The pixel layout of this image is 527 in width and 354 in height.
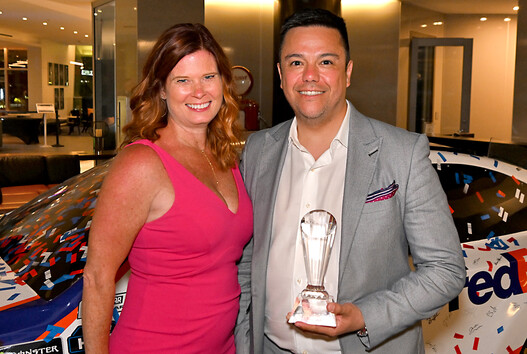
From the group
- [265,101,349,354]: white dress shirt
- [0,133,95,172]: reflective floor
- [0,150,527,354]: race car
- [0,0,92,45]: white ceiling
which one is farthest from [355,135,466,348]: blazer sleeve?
[0,133,95,172]: reflective floor

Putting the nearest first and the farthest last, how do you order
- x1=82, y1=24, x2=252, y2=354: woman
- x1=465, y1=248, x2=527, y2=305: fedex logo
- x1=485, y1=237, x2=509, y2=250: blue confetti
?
x1=82, y1=24, x2=252, y2=354: woman
x1=465, y1=248, x2=527, y2=305: fedex logo
x1=485, y1=237, x2=509, y2=250: blue confetti

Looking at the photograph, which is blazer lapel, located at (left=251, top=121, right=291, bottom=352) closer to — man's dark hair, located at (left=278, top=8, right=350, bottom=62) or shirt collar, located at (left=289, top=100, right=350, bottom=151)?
shirt collar, located at (left=289, top=100, right=350, bottom=151)

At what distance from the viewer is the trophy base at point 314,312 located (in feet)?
4.19

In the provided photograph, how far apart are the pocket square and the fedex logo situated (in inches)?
40.5

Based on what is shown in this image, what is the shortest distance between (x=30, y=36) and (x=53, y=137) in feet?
11.5

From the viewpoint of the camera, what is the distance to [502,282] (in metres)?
2.39

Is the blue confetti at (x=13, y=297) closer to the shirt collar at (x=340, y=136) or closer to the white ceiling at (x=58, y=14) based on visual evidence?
the shirt collar at (x=340, y=136)

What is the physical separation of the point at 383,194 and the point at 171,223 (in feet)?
1.74

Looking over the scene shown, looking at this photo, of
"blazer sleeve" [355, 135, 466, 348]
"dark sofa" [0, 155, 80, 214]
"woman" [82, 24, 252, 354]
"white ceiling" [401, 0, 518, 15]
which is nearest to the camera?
"blazer sleeve" [355, 135, 466, 348]

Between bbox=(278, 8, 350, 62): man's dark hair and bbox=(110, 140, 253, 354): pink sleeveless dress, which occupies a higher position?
bbox=(278, 8, 350, 62): man's dark hair

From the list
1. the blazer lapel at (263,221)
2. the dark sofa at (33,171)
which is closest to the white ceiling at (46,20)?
the dark sofa at (33,171)

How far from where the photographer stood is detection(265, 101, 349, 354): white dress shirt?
1.54m

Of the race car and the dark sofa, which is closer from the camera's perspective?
the race car

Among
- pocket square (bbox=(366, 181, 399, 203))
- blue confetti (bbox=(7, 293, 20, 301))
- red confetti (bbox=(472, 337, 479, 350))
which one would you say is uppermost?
pocket square (bbox=(366, 181, 399, 203))
